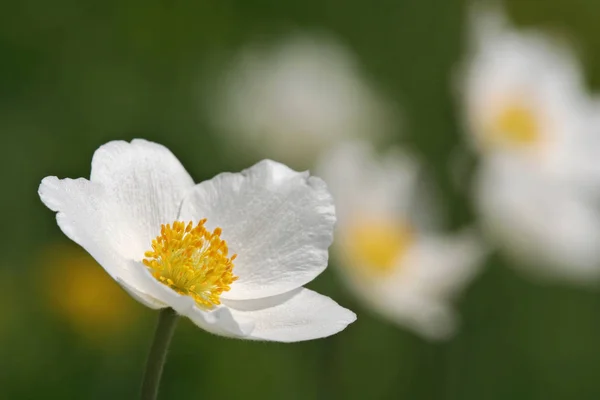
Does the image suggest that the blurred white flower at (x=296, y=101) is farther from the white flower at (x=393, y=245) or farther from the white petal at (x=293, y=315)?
the white petal at (x=293, y=315)

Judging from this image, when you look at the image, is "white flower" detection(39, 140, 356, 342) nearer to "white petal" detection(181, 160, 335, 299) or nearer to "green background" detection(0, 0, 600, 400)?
"white petal" detection(181, 160, 335, 299)

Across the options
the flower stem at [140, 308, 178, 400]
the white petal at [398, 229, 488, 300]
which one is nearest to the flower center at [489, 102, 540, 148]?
the white petal at [398, 229, 488, 300]

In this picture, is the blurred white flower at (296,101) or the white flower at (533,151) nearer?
the white flower at (533,151)

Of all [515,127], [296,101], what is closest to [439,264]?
[515,127]

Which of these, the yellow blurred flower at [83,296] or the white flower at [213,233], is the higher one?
the white flower at [213,233]

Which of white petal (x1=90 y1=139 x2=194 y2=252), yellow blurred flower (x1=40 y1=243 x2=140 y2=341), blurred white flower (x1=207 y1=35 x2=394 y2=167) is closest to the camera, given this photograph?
white petal (x1=90 y1=139 x2=194 y2=252)

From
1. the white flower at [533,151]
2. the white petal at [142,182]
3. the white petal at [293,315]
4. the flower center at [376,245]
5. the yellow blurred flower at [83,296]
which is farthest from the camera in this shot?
the white flower at [533,151]

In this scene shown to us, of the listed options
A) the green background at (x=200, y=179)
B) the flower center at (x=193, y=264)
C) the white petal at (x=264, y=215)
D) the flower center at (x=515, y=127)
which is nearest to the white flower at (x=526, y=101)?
the flower center at (x=515, y=127)
